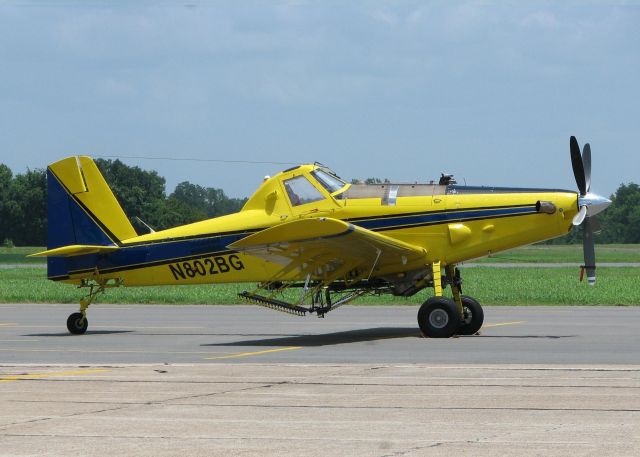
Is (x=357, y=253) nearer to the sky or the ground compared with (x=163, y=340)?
nearer to the sky

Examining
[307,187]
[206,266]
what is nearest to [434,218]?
[307,187]

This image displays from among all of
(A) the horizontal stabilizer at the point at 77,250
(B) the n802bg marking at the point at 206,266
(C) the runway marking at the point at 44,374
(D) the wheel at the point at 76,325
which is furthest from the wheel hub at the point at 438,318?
(D) the wheel at the point at 76,325

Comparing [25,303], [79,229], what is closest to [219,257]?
[79,229]

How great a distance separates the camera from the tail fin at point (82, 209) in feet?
74.2

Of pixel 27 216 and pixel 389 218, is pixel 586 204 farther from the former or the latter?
pixel 27 216

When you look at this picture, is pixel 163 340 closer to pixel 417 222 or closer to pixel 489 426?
pixel 417 222

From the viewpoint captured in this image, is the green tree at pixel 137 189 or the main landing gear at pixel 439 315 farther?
the green tree at pixel 137 189

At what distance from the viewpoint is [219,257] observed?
2109cm

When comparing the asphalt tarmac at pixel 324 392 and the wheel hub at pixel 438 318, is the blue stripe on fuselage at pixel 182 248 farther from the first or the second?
the wheel hub at pixel 438 318

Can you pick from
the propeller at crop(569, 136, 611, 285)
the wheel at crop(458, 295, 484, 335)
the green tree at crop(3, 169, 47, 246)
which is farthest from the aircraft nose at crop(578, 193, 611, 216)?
the green tree at crop(3, 169, 47, 246)

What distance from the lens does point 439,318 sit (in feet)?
63.4

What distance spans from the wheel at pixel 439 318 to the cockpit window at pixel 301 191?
2.79 metres

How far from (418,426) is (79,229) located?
14090mm

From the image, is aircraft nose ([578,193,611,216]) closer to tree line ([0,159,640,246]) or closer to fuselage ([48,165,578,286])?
fuselage ([48,165,578,286])
